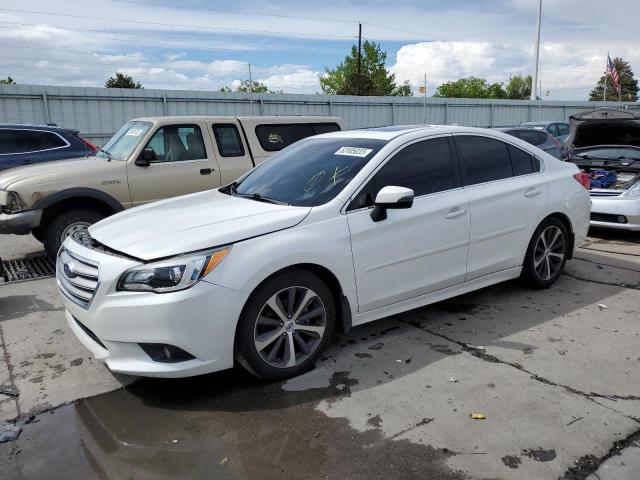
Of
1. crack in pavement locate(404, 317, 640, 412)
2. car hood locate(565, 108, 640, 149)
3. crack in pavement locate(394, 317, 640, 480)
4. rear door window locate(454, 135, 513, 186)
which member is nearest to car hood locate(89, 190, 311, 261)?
crack in pavement locate(404, 317, 640, 412)

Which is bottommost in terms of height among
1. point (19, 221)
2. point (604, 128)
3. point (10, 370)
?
point (10, 370)

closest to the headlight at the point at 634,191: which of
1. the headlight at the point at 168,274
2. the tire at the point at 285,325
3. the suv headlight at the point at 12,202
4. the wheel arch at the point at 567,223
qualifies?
the wheel arch at the point at 567,223

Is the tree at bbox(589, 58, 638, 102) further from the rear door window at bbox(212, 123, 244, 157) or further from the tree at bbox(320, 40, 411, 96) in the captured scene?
the rear door window at bbox(212, 123, 244, 157)

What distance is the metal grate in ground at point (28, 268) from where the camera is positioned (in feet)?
21.4

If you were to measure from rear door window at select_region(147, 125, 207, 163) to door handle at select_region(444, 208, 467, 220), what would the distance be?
426cm

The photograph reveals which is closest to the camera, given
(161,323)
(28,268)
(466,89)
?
(161,323)

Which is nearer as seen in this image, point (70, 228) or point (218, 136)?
point (70, 228)

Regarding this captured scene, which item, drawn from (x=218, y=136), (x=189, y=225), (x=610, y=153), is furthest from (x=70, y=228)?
(x=610, y=153)

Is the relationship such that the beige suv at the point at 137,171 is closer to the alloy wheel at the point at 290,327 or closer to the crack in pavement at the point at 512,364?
the crack in pavement at the point at 512,364

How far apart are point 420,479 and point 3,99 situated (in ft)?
54.8

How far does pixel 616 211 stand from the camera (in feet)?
25.2

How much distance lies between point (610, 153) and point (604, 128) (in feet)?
1.39

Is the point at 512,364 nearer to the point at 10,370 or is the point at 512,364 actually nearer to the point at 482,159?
the point at 482,159

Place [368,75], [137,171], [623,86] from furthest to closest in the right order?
[623,86]
[368,75]
[137,171]
